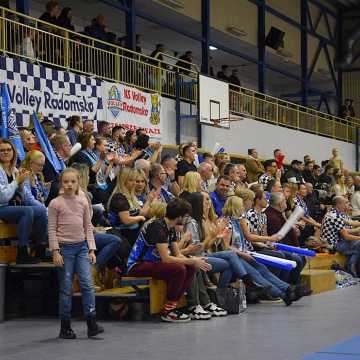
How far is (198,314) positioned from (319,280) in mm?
3862

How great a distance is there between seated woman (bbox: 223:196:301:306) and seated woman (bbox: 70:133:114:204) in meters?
1.66

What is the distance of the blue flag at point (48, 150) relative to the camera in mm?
9695

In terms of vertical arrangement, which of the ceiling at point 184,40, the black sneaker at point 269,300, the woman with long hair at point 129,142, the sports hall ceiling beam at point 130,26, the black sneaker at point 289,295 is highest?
the ceiling at point 184,40

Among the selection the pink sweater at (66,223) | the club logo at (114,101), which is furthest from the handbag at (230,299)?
the club logo at (114,101)

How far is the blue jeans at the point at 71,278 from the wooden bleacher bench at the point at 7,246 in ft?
5.18

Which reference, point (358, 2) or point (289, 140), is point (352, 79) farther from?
point (289, 140)

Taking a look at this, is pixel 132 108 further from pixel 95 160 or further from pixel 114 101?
pixel 95 160

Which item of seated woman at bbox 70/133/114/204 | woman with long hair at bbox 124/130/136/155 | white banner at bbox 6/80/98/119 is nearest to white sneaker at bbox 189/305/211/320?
seated woman at bbox 70/133/114/204

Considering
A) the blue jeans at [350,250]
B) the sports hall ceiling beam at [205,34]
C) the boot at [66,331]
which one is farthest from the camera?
the sports hall ceiling beam at [205,34]

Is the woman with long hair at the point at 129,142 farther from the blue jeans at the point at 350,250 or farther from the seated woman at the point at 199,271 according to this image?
the blue jeans at the point at 350,250

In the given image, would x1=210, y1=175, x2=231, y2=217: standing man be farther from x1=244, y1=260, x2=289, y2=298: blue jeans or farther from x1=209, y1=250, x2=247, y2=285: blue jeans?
x1=209, y1=250, x2=247, y2=285: blue jeans

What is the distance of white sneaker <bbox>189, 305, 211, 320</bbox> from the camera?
840 centimetres

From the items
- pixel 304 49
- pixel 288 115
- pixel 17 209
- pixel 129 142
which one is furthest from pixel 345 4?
pixel 17 209

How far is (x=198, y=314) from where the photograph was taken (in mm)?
8422
